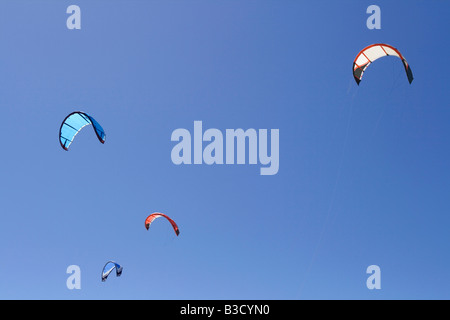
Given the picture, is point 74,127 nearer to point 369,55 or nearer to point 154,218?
point 154,218

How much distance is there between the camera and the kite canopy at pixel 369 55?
16.8 meters

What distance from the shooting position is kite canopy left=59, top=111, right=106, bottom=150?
1931 cm

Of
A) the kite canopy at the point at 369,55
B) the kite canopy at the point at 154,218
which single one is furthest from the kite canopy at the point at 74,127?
the kite canopy at the point at 369,55

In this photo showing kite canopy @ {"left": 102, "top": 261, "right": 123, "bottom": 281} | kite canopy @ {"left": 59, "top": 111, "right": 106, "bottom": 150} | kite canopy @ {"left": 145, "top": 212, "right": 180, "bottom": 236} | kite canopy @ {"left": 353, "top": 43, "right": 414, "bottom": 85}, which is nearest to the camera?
kite canopy @ {"left": 353, "top": 43, "right": 414, "bottom": 85}

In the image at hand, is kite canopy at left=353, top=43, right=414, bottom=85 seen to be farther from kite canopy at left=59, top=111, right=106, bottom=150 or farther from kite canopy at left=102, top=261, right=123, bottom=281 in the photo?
kite canopy at left=102, top=261, right=123, bottom=281

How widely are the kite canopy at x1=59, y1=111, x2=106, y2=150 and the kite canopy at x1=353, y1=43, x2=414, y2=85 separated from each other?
10.9m

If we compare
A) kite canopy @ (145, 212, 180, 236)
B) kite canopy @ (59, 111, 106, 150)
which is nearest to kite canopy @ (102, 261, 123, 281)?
kite canopy @ (145, 212, 180, 236)

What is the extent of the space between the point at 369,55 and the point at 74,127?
1312cm

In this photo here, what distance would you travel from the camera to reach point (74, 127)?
2081 cm
